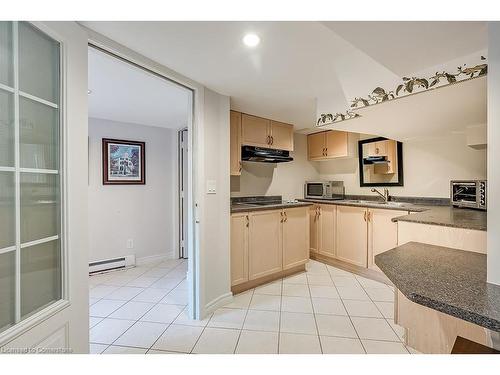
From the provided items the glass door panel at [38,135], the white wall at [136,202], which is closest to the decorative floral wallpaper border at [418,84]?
the glass door panel at [38,135]

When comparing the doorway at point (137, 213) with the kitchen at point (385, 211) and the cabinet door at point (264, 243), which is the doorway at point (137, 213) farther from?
the kitchen at point (385, 211)

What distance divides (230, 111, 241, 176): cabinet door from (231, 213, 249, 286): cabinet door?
1.77 ft

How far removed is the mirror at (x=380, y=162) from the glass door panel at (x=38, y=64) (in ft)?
11.0

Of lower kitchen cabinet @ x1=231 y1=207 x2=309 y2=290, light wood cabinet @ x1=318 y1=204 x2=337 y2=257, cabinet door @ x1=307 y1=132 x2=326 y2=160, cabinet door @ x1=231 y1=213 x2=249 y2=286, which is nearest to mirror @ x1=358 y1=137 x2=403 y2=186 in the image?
cabinet door @ x1=307 y1=132 x2=326 y2=160

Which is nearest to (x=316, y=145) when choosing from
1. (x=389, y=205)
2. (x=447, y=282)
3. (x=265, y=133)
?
(x=265, y=133)

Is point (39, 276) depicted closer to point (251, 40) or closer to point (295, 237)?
point (251, 40)

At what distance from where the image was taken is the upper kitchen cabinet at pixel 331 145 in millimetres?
3488

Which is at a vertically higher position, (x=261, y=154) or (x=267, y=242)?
(x=261, y=154)

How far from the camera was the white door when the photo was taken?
2.99 feet

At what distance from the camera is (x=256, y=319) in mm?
2043

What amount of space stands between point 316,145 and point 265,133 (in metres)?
1.25

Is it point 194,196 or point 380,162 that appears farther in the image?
point 380,162
